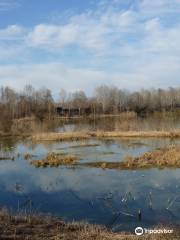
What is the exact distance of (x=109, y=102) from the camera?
90.4 metres

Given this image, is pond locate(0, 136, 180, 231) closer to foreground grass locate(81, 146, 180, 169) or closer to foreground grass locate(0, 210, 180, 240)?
foreground grass locate(81, 146, 180, 169)

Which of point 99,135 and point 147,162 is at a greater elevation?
point 99,135

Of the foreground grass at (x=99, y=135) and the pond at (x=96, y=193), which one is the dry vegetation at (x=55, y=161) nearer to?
the pond at (x=96, y=193)

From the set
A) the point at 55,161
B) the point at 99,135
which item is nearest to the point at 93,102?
the point at 99,135

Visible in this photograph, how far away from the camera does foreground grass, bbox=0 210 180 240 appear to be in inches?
258

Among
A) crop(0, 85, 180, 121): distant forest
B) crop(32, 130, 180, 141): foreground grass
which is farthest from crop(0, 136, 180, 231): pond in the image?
crop(0, 85, 180, 121): distant forest

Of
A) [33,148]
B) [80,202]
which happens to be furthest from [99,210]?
[33,148]

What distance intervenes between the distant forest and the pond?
47.4 metres

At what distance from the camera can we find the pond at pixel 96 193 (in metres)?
9.70

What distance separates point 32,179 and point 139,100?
80.4 meters

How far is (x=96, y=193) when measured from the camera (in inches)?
480

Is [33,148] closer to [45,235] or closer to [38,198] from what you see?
[38,198]

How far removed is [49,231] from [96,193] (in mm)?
5131

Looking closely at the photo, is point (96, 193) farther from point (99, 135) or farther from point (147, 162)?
point (99, 135)
